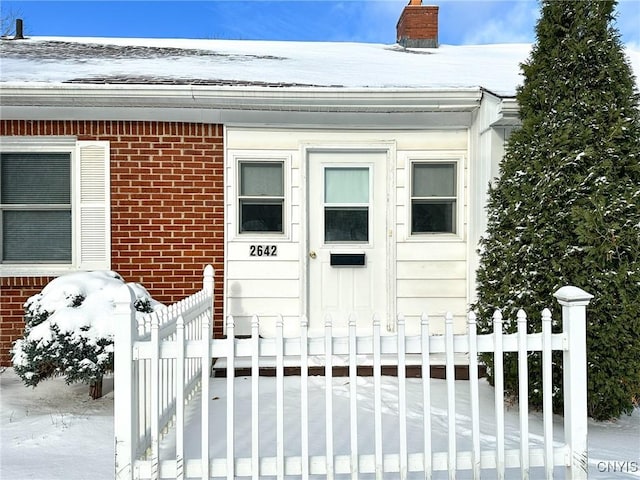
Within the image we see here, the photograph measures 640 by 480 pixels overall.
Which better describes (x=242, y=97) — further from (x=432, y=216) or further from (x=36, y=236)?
(x=36, y=236)

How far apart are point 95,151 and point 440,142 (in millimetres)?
4084

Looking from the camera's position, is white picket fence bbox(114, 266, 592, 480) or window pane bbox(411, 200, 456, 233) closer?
white picket fence bbox(114, 266, 592, 480)

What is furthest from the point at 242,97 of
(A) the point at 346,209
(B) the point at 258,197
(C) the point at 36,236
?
(C) the point at 36,236

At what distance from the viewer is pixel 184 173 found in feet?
18.0

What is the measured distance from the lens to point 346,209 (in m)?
5.68

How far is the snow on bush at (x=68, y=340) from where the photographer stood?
13.3 ft

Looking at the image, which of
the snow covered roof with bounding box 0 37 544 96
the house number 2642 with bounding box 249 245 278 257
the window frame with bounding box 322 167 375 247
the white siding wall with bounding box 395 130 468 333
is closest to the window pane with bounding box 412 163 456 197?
the white siding wall with bounding box 395 130 468 333

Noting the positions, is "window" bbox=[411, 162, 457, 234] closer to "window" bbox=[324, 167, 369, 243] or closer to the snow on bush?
"window" bbox=[324, 167, 369, 243]

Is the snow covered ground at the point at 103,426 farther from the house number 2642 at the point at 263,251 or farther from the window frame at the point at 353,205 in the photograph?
the window frame at the point at 353,205

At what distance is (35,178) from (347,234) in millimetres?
3773

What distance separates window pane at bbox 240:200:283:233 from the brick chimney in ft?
17.8

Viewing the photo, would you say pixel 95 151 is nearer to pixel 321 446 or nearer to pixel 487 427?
pixel 321 446

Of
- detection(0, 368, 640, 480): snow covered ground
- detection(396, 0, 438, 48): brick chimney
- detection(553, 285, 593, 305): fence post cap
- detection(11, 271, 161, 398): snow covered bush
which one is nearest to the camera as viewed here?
detection(553, 285, 593, 305): fence post cap

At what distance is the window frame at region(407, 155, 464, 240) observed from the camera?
18.4 ft
